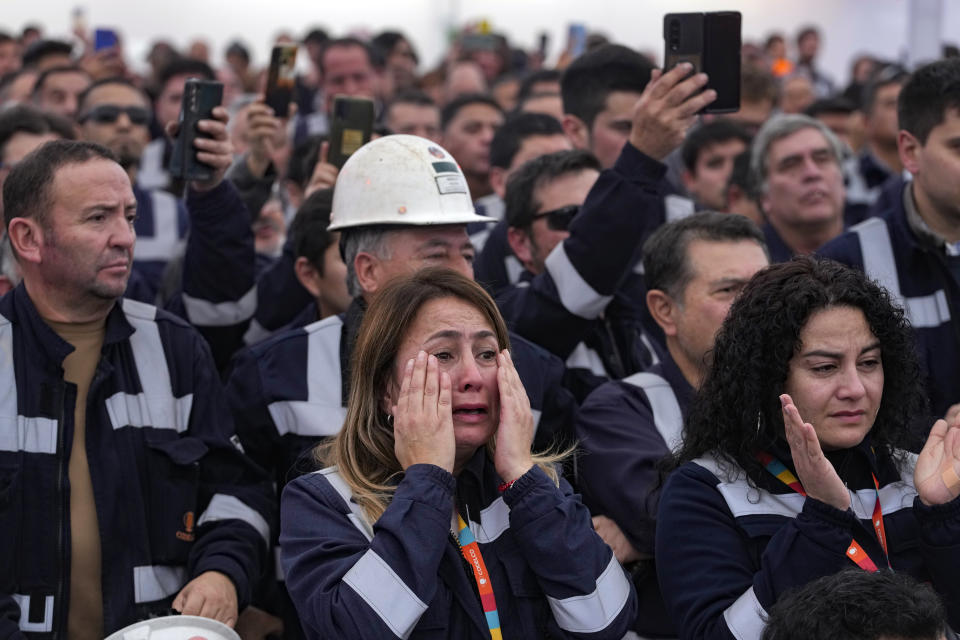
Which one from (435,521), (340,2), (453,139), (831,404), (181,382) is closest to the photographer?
(435,521)

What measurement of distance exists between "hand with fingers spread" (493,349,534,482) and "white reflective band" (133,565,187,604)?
1283mm

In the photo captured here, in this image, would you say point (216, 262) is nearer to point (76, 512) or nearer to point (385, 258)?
point (385, 258)

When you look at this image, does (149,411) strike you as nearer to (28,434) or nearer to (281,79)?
(28,434)

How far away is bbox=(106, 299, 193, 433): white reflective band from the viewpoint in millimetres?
3902

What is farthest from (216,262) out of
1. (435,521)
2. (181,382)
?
(435,521)

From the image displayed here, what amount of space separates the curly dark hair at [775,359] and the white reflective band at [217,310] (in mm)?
2168

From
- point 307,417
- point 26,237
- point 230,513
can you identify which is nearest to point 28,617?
point 230,513

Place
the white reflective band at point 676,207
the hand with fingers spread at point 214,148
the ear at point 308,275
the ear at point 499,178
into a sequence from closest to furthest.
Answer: the hand with fingers spread at point 214,148 < the ear at point 308,275 < the white reflective band at point 676,207 < the ear at point 499,178

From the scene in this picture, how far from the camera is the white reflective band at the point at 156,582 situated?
12.4 feet

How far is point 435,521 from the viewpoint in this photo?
113 inches

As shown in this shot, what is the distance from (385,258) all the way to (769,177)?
2615mm

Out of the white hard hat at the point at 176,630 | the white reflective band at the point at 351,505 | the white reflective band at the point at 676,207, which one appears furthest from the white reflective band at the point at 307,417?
the white reflective band at the point at 676,207

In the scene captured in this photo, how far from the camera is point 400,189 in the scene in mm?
4164

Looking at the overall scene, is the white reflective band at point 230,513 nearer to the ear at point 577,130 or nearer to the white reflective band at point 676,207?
the white reflective band at point 676,207
